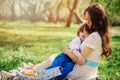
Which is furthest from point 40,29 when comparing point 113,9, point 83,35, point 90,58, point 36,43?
point 90,58

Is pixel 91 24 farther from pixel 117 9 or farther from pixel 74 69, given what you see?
pixel 117 9

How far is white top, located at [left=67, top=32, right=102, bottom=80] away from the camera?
4680mm

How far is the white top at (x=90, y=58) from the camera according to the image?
4.68 meters

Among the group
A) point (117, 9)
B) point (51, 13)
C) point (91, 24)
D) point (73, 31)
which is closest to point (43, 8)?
point (51, 13)

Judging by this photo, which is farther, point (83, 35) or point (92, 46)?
point (83, 35)

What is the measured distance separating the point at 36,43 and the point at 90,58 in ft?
6.97

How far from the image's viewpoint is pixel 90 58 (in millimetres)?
4746

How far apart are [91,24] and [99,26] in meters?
0.09

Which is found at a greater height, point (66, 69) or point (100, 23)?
point (100, 23)

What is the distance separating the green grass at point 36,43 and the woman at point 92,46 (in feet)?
4.57

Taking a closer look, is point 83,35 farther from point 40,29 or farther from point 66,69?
point 40,29

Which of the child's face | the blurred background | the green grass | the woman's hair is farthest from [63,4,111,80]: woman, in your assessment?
the blurred background

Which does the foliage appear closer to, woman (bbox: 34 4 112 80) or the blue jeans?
woman (bbox: 34 4 112 80)

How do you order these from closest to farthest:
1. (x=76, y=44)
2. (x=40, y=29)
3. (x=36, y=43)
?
(x=76, y=44), (x=36, y=43), (x=40, y=29)
